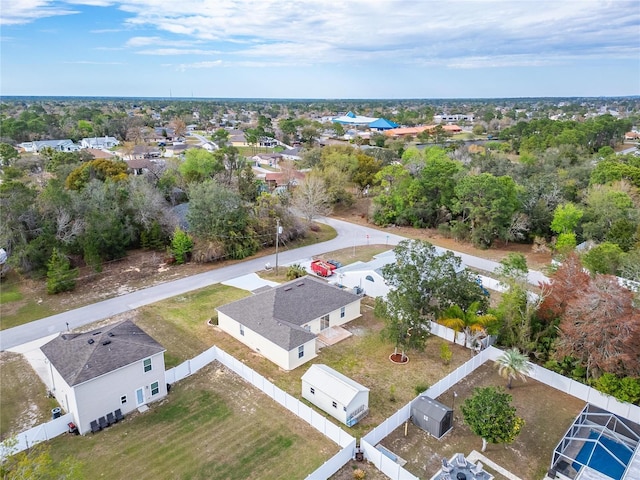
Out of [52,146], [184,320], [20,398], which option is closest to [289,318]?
[184,320]

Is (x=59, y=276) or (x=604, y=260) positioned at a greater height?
(x=604, y=260)

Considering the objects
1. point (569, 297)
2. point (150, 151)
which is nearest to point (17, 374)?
point (569, 297)

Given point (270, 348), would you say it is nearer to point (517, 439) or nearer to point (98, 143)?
point (517, 439)

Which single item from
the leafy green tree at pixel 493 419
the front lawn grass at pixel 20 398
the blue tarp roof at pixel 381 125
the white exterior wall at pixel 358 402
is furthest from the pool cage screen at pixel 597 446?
the blue tarp roof at pixel 381 125

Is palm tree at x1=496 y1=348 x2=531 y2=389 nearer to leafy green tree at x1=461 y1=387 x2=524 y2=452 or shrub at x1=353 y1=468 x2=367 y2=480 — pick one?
leafy green tree at x1=461 y1=387 x2=524 y2=452

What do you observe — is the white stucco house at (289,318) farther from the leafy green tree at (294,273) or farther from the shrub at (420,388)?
the shrub at (420,388)

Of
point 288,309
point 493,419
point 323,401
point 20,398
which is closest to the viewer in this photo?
point 493,419

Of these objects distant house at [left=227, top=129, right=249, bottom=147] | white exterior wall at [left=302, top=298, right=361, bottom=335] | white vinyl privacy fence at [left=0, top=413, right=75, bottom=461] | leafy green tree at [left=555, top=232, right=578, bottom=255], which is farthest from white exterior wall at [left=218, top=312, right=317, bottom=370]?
distant house at [left=227, top=129, right=249, bottom=147]

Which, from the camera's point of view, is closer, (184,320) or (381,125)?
(184,320)
